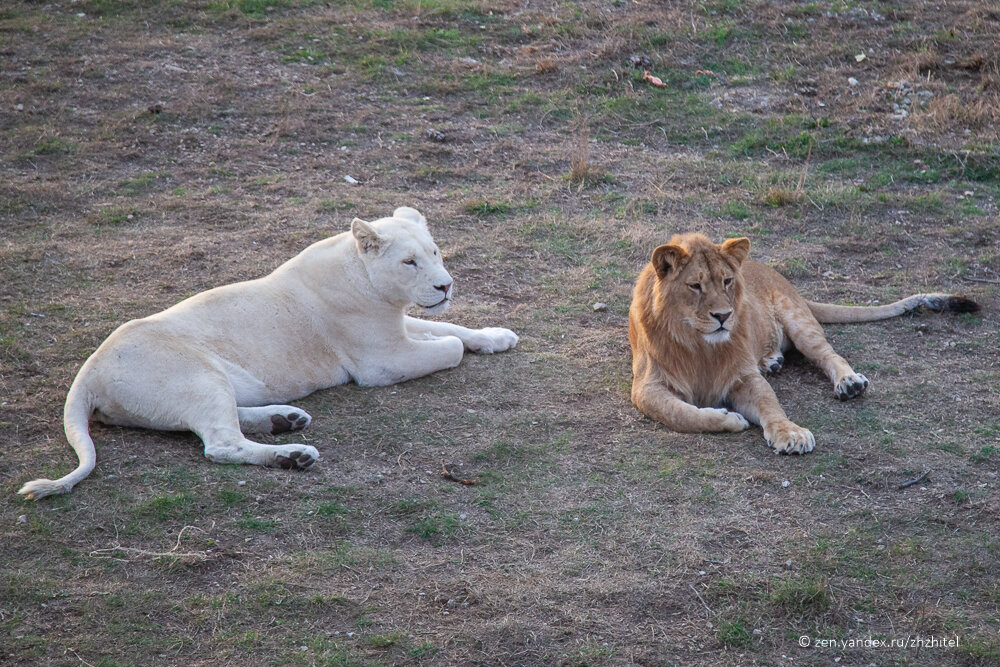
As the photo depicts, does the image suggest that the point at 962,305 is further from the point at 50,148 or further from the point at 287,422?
the point at 50,148

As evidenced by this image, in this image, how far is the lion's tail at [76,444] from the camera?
4.05 meters

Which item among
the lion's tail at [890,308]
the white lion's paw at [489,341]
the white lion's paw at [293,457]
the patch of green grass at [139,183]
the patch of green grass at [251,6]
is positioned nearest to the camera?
the white lion's paw at [293,457]

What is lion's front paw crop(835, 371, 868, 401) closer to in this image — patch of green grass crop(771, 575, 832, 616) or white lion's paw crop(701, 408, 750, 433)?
white lion's paw crop(701, 408, 750, 433)

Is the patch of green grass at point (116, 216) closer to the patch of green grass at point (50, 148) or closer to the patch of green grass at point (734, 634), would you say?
the patch of green grass at point (50, 148)

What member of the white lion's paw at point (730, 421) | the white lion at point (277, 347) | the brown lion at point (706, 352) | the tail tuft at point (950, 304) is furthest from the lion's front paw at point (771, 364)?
the white lion at point (277, 347)

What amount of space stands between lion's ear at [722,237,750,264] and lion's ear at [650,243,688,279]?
0.68 feet

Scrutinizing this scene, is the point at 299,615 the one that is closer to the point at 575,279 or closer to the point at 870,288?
the point at 575,279

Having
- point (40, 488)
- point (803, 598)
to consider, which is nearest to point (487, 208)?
point (40, 488)

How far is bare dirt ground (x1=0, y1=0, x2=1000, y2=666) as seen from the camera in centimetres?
352

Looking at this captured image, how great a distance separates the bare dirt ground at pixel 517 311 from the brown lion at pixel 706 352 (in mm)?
124

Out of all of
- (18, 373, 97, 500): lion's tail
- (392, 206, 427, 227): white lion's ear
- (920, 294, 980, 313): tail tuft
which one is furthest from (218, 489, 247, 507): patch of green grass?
(920, 294, 980, 313): tail tuft

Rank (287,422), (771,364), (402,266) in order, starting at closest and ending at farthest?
(287,422)
(402,266)
(771,364)

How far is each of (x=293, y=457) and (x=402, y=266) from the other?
1.23 m

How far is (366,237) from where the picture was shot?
5102mm
